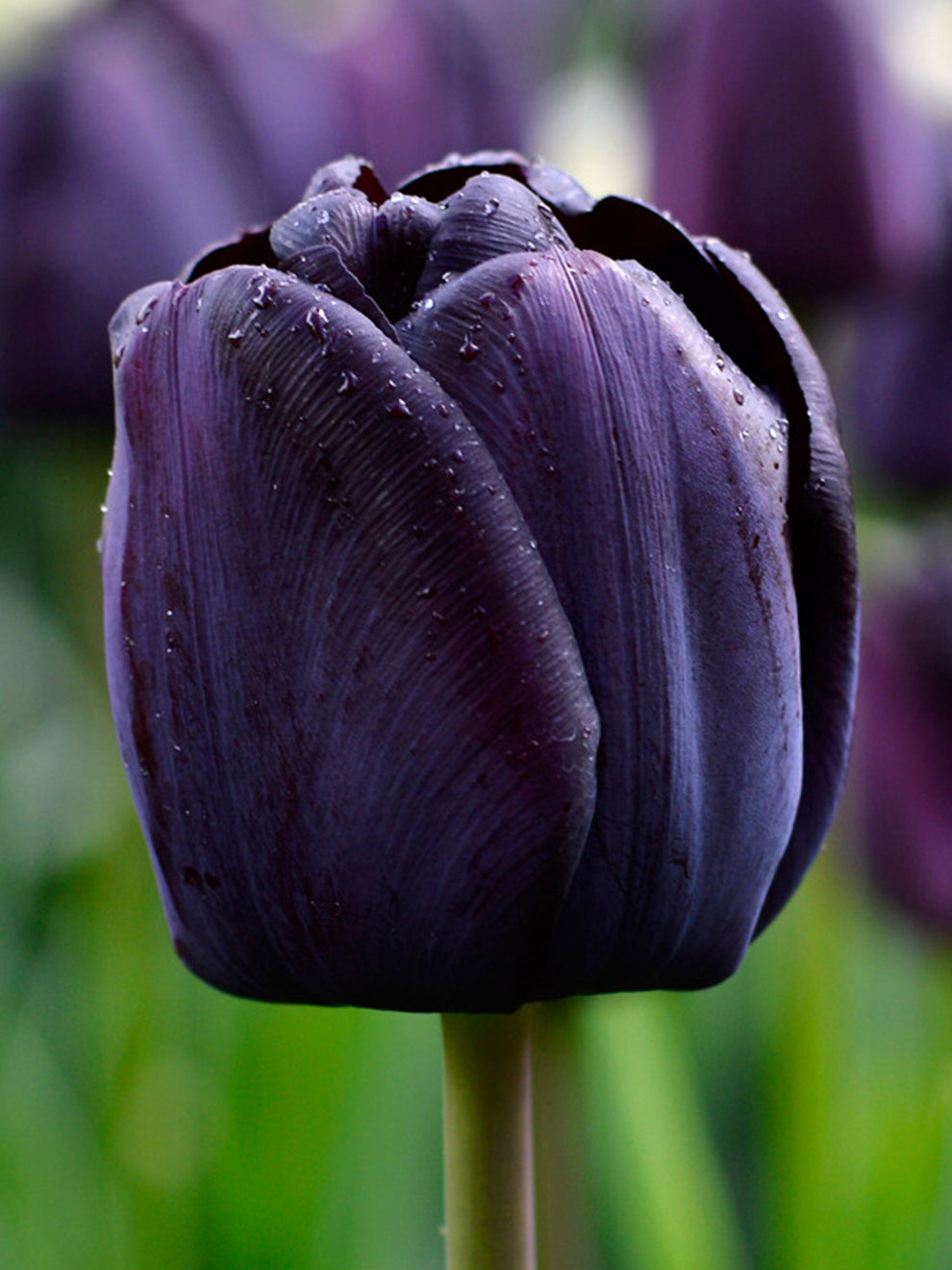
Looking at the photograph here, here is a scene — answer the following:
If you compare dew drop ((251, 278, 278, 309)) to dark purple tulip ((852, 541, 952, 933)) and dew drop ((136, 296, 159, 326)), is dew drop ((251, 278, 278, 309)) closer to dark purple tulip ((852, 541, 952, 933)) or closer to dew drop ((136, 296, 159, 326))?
dew drop ((136, 296, 159, 326))

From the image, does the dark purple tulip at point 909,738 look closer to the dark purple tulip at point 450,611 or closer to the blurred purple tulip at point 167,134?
the blurred purple tulip at point 167,134

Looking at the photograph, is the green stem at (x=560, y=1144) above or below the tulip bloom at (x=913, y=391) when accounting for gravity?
below

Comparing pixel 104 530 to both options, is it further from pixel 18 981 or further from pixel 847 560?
pixel 18 981

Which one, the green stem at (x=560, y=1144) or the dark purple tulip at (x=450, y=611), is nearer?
the dark purple tulip at (x=450, y=611)

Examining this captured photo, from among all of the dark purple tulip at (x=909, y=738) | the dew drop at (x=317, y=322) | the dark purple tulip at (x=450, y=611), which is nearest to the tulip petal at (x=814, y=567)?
the dark purple tulip at (x=450, y=611)

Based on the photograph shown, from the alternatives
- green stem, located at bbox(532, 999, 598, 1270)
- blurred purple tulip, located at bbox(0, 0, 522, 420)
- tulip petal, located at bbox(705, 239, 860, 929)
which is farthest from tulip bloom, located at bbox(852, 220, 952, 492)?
tulip petal, located at bbox(705, 239, 860, 929)

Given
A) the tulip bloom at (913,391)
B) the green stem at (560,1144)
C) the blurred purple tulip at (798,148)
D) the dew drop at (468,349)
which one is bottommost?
the green stem at (560,1144)

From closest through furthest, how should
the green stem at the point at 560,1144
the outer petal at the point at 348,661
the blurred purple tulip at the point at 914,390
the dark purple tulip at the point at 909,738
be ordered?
1. the outer petal at the point at 348,661
2. the green stem at the point at 560,1144
3. the dark purple tulip at the point at 909,738
4. the blurred purple tulip at the point at 914,390

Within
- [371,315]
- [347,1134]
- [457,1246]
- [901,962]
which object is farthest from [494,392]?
[901,962]
